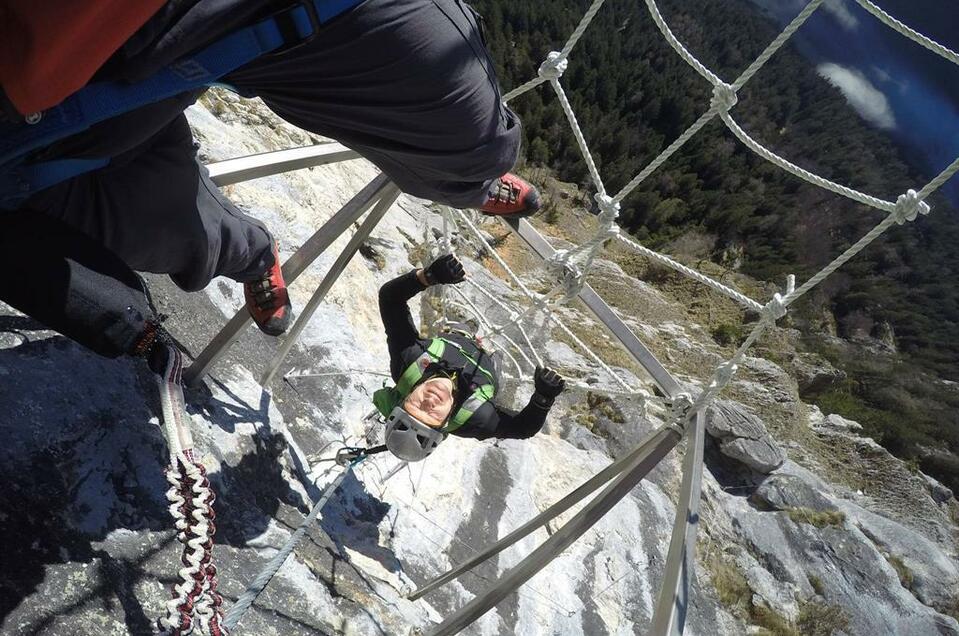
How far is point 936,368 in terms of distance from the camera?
692 inches

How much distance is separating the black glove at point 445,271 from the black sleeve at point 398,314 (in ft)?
0.29

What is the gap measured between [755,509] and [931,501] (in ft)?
18.5

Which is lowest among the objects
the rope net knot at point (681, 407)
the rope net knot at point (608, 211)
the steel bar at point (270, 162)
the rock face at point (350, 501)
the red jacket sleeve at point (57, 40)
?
the rock face at point (350, 501)

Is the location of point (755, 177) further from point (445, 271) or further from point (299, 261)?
point (299, 261)

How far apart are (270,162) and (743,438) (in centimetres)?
588

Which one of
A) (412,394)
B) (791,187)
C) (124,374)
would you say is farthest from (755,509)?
(791,187)

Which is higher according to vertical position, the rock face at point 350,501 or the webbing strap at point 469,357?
the webbing strap at point 469,357

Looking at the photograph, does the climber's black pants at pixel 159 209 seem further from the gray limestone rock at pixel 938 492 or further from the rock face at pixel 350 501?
the gray limestone rock at pixel 938 492

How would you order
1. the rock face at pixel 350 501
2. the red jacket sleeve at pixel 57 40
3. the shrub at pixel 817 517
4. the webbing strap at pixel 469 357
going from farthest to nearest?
the shrub at pixel 817 517 → the webbing strap at pixel 469 357 → the rock face at pixel 350 501 → the red jacket sleeve at pixel 57 40

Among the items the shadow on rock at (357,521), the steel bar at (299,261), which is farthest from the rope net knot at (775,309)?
the shadow on rock at (357,521)

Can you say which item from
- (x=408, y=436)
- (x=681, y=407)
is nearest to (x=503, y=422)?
(x=408, y=436)

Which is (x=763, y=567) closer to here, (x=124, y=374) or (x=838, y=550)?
(x=838, y=550)

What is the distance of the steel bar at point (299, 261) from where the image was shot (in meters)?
1.92

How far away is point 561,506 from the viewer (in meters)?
1.92
